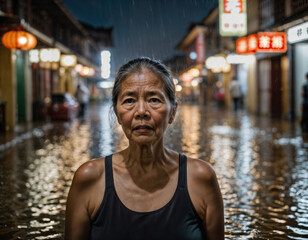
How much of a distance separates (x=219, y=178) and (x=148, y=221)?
5.25 metres

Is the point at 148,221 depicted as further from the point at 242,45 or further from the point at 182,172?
the point at 242,45

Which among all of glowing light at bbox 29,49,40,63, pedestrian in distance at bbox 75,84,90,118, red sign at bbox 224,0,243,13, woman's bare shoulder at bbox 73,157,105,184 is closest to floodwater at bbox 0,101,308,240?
woman's bare shoulder at bbox 73,157,105,184

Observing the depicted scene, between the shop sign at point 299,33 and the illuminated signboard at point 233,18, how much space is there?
621 centimetres

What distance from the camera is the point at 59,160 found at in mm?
→ 9109

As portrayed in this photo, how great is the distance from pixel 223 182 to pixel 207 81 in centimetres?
4518

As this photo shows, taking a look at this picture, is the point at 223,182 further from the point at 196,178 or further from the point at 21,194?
the point at 196,178

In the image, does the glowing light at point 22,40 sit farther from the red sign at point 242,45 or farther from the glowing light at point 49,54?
the red sign at point 242,45

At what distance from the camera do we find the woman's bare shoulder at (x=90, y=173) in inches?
84.2

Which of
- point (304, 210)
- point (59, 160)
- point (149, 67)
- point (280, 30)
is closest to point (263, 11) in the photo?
point (280, 30)

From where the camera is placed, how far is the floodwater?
4562 mm

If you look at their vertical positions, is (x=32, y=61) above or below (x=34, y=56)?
below

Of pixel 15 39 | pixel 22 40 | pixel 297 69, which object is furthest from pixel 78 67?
pixel 15 39

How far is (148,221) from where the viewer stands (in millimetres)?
2002

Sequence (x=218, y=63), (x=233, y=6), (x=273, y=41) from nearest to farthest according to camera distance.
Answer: (x=273, y=41), (x=233, y=6), (x=218, y=63)
